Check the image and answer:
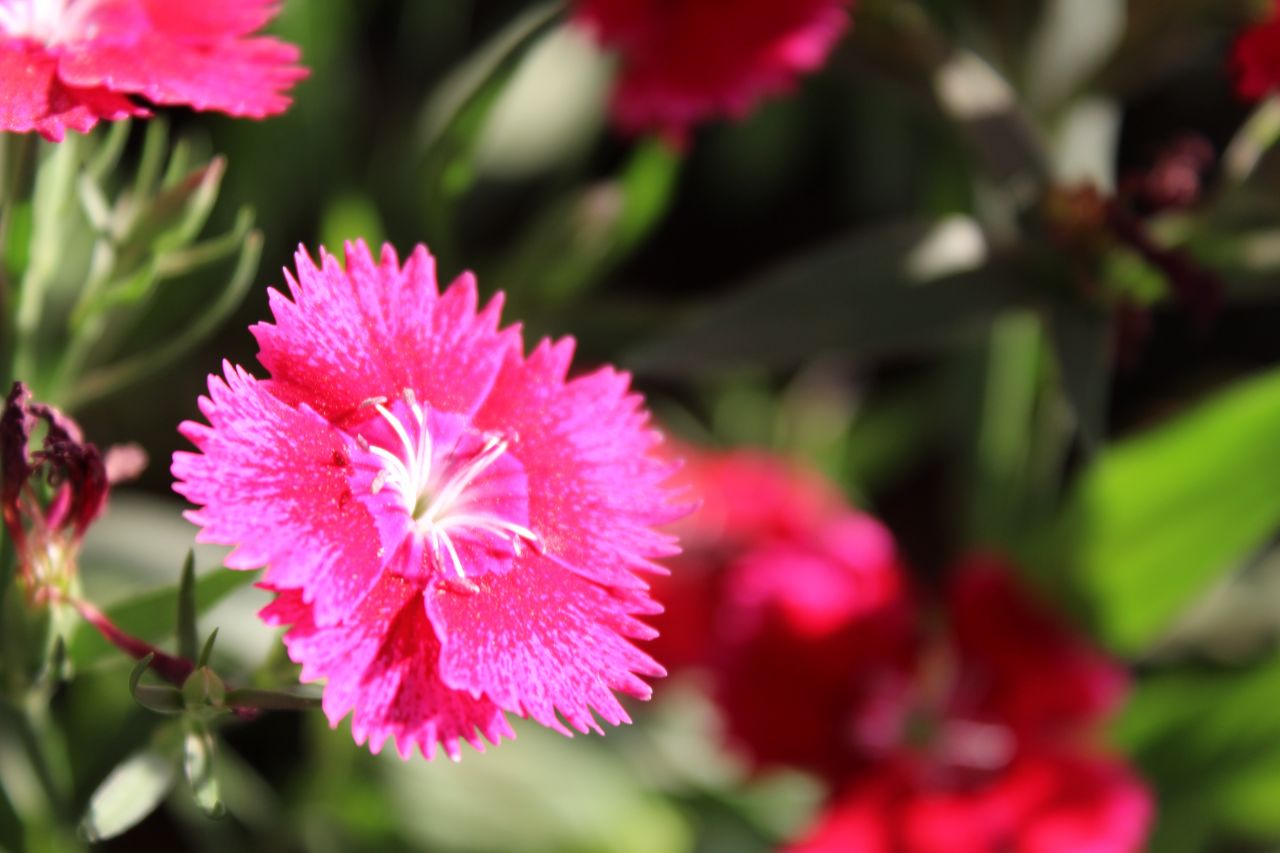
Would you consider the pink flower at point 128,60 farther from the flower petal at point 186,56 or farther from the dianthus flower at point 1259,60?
the dianthus flower at point 1259,60

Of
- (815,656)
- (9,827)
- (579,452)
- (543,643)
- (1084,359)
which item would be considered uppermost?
(1084,359)

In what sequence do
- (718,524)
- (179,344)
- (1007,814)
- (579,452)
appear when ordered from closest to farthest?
1. (579,452)
2. (179,344)
3. (1007,814)
4. (718,524)

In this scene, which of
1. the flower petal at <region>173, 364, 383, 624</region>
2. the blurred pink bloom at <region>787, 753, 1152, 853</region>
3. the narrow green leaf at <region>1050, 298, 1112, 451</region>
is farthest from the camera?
the blurred pink bloom at <region>787, 753, 1152, 853</region>

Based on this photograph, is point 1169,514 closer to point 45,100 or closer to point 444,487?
point 444,487

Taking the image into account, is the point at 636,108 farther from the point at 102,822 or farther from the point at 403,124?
the point at 102,822

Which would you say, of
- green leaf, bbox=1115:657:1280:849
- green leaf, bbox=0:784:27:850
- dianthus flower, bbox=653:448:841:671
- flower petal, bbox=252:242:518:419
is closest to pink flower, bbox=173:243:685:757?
flower petal, bbox=252:242:518:419

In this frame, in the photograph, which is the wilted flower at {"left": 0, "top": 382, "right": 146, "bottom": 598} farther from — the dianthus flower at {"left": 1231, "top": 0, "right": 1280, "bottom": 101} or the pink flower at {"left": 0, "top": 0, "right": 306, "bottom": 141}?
the dianthus flower at {"left": 1231, "top": 0, "right": 1280, "bottom": 101}

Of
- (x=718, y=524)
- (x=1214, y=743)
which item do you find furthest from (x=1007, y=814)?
(x=718, y=524)
